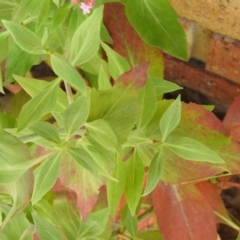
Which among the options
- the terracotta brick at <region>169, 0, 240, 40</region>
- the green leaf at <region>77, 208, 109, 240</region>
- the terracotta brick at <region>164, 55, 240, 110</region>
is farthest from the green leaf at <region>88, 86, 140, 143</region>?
the terracotta brick at <region>164, 55, 240, 110</region>

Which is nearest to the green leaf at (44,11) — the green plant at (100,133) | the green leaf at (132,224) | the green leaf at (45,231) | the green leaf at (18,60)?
the green plant at (100,133)

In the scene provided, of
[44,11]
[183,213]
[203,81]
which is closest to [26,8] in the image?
[44,11]

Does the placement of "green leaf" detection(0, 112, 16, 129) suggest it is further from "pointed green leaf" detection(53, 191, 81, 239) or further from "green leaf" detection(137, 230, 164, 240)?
"green leaf" detection(137, 230, 164, 240)

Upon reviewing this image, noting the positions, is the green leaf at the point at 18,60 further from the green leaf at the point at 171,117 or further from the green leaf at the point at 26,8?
the green leaf at the point at 171,117

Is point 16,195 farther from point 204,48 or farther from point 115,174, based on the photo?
point 204,48

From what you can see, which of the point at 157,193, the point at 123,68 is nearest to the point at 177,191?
the point at 157,193

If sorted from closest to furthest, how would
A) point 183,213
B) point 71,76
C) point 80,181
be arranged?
1. point 71,76
2. point 80,181
3. point 183,213

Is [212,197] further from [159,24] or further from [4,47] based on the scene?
[4,47]
